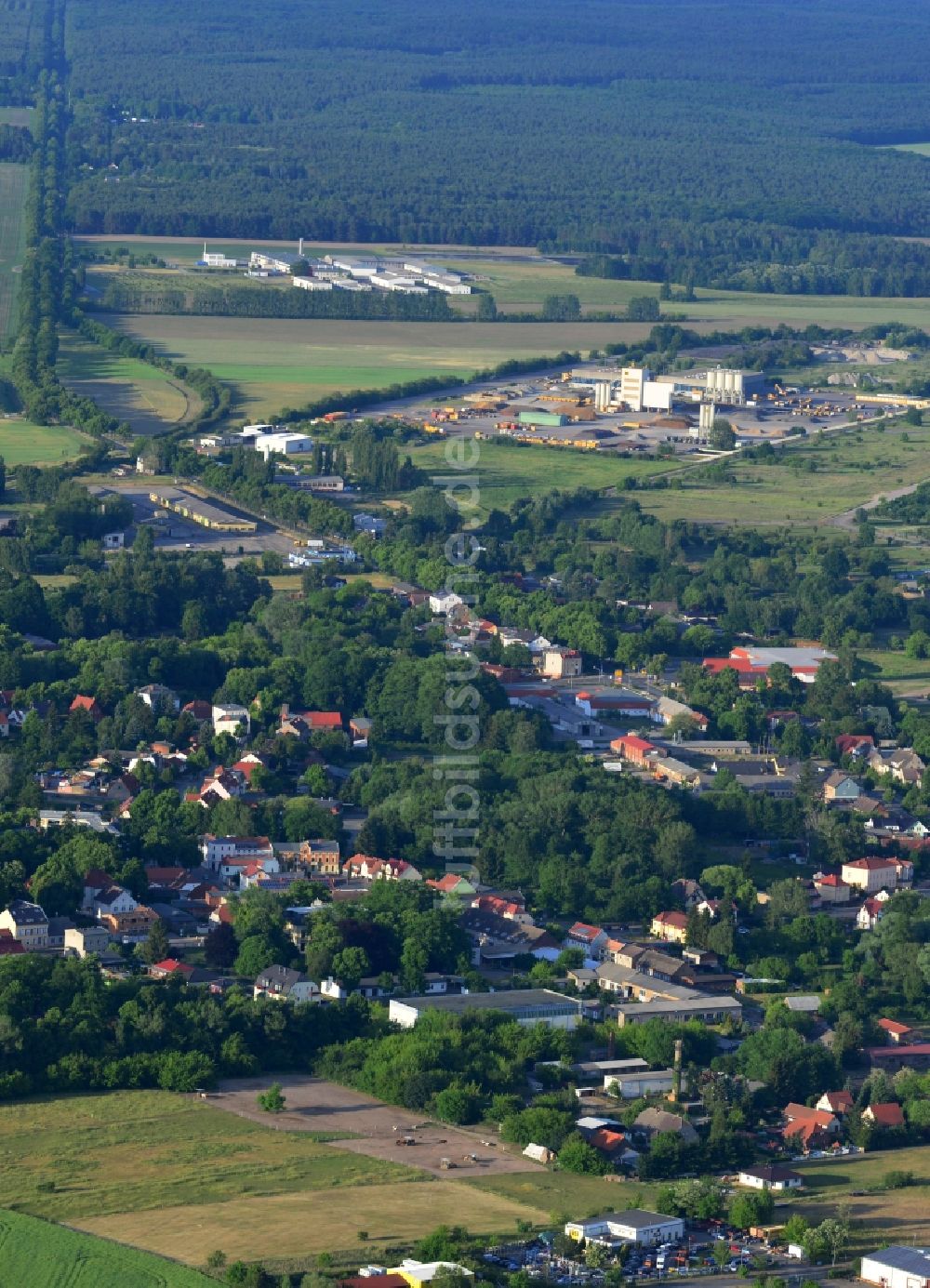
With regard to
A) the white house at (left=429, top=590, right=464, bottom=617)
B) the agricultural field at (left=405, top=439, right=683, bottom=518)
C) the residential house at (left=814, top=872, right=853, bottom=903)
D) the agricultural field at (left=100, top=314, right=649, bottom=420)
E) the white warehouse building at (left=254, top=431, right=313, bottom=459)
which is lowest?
the residential house at (left=814, top=872, right=853, bottom=903)

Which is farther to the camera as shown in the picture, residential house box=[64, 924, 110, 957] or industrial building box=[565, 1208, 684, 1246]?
residential house box=[64, 924, 110, 957]

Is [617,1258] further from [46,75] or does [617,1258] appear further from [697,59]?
[697,59]

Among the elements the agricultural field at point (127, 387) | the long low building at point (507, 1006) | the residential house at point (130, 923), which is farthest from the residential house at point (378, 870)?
the agricultural field at point (127, 387)

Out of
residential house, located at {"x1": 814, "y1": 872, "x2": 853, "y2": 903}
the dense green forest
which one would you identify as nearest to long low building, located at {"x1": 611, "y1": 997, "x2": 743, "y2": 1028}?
residential house, located at {"x1": 814, "y1": 872, "x2": 853, "y2": 903}

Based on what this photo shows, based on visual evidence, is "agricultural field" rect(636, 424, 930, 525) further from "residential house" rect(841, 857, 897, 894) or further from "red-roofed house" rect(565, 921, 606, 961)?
"red-roofed house" rect(565, 921, 606, 961)

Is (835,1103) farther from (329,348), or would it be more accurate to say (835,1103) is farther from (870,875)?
(329,348)

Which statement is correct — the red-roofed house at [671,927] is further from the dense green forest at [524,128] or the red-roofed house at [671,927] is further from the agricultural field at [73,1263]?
the dense green forest at [524,128]
